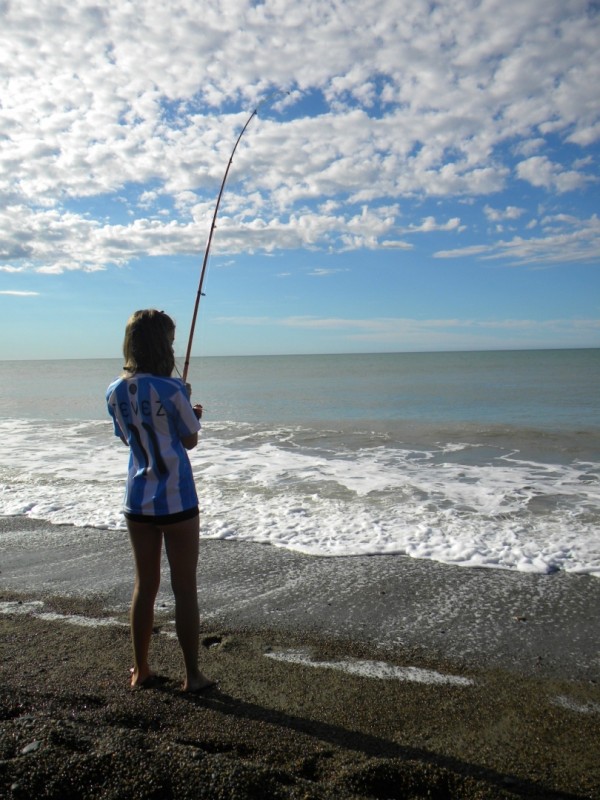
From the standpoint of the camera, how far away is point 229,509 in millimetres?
7426

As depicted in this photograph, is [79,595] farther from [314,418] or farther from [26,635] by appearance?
[314,418]

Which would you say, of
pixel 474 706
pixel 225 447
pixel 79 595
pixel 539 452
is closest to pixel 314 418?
pixel 225 447

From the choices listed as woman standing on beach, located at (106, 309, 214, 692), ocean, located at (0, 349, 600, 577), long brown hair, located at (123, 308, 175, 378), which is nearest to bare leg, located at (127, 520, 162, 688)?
woman standing on beach, located at (106, 309, 214, 692)

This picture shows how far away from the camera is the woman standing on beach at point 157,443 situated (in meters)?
2.90

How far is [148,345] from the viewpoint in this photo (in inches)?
115

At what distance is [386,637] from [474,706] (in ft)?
3.05

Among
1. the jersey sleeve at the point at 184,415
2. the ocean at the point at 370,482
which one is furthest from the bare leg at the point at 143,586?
the ocean at the point at 370,482

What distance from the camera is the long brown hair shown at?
294 centimetres

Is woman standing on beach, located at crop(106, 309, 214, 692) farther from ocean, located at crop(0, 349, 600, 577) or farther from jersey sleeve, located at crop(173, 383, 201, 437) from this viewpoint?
ocean, located at crop(0, 349, 600, 577)

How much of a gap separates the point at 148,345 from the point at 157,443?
489 millimetres

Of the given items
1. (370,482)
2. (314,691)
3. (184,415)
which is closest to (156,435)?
(184,415)

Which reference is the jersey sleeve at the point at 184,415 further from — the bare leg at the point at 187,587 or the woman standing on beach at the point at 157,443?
the bare leg at the point at 187,587

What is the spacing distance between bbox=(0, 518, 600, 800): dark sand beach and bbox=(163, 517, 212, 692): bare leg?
5.2 inches

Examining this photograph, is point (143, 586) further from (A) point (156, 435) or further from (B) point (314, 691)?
(B) point (314, 691)
